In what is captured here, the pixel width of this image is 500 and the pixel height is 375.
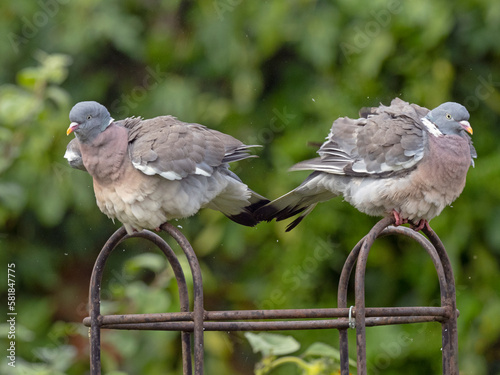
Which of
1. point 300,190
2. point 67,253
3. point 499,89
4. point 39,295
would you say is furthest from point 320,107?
point 39,295

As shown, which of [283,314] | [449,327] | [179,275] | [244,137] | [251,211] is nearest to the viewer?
[283,314]

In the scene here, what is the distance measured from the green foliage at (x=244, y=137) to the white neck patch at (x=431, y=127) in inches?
40.9

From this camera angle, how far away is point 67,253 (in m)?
5.25

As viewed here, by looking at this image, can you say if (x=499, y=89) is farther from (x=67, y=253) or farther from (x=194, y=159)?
(x=67, y=253)

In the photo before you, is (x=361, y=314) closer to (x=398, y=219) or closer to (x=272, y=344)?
(x=398, y=219)

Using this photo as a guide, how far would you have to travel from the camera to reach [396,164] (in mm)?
2932

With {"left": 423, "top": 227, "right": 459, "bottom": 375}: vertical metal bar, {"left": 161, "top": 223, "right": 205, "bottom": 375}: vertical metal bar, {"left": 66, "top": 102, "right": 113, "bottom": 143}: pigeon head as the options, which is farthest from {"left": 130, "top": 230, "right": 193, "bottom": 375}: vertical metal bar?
{"left": 423, "top": 227, "right": 459, "bottom": 375}: vertical metal bar

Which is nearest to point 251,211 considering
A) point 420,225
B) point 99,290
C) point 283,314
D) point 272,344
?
point 272,344

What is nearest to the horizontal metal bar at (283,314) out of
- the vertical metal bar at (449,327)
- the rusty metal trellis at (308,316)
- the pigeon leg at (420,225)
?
the rusty metal trellis at (308,316)

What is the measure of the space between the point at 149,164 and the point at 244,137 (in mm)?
2091

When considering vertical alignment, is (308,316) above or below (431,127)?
below

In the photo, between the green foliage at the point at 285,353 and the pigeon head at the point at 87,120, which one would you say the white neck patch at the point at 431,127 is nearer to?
the green foliage at the point at 285,353

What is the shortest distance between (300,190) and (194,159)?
1.81ft

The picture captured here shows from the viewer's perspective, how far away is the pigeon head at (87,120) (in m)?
2.79
